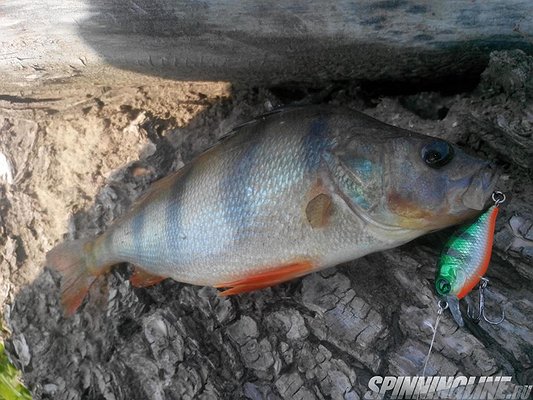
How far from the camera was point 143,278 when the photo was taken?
2.72 m

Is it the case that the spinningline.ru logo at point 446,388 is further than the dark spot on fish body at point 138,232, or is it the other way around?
the dark spot on fish body at point 138,232

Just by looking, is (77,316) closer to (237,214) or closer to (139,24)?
(237,214)

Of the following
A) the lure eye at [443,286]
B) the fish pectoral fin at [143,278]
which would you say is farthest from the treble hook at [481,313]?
the fish pectoral fin at [143,278]

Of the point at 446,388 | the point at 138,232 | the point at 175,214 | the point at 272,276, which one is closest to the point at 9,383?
the point at 138,232

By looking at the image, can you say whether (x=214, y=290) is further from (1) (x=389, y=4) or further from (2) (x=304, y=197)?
(1) (x=389, y=4)

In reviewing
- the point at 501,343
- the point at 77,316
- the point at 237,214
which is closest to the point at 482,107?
the point at 501,343

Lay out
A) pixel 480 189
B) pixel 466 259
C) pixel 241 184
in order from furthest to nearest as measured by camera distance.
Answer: pixel 241 184 → pixel 466 259 → pixel 480 189

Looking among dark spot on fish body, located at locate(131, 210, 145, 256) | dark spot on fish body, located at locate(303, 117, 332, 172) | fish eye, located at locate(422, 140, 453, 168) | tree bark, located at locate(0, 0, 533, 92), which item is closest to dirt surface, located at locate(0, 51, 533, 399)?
tree bark, located at locate(0, 0, 533, 92)

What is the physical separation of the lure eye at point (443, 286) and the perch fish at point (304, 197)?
0.21 m

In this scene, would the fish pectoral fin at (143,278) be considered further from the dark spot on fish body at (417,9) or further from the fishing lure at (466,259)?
the dark spot on fish body at (417,9)

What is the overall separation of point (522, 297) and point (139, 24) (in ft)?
6.50

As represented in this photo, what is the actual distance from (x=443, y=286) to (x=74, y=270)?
178 cm

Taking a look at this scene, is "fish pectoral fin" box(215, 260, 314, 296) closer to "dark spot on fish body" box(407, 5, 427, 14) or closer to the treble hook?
the treble hook

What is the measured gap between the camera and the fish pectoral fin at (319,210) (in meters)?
2.22
